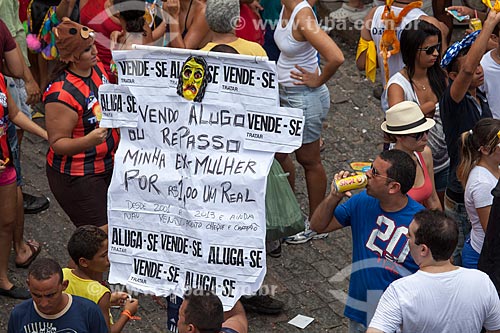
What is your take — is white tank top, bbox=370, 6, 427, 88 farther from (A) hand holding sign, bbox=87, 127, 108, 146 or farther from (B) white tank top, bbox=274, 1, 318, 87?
(A) hand holding sign, bbox=87, 127, 108, 146

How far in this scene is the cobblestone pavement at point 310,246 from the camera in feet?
21.4

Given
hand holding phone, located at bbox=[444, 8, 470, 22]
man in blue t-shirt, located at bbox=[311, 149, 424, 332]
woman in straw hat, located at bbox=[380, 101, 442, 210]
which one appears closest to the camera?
man in blue t-shirt, located at bbox=[311, 149, 424, 332]

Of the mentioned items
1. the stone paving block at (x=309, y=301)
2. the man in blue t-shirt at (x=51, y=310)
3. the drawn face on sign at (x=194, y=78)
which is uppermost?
the drawn face on sign at (x=194, y=78)

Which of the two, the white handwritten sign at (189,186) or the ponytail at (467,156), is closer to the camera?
the white handwritten sign at (189,186)

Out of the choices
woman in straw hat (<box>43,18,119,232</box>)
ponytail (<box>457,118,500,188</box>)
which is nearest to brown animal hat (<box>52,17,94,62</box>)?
woman in straw hat (<box>43,18,119,232</box>)

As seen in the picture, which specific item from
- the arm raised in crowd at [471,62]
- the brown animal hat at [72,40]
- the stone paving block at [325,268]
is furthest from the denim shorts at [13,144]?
the arm raised in crowd at [471,62]

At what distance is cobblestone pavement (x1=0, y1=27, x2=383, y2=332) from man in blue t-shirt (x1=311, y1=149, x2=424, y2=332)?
1.28 meters

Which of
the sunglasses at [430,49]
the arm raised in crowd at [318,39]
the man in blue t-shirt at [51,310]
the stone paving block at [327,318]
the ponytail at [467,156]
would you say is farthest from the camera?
the arm raised in crowd at [318,39]

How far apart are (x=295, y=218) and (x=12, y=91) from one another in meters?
2.84

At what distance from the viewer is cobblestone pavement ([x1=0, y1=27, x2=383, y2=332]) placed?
654cm

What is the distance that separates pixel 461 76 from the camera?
6.18 m

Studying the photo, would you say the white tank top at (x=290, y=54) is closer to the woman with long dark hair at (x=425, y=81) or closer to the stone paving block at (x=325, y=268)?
the woman with long dark hair at (x=425, y=81)

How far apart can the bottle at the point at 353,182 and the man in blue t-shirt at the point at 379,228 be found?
42mm

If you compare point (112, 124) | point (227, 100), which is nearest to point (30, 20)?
point (112, 124)
